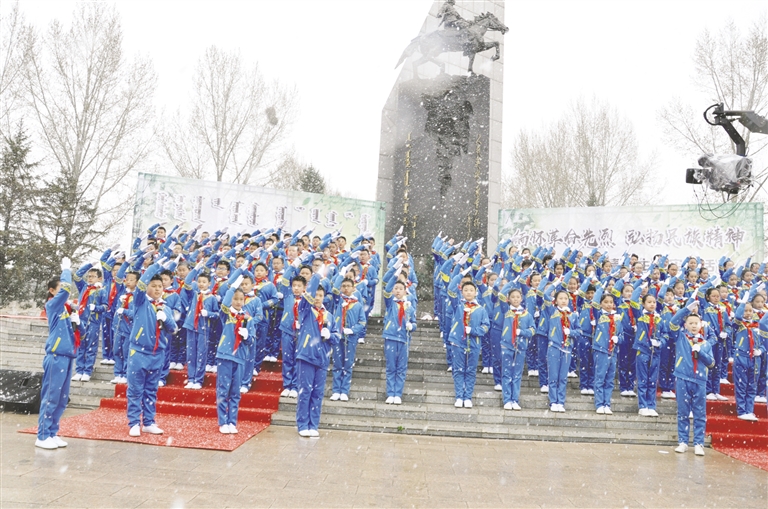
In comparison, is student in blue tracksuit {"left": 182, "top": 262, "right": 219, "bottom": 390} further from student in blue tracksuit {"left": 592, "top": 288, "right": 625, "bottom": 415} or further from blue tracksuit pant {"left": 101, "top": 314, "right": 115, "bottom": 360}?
student in blue tracksuit {"left": 592, "top": 288, "right": 625, "bottom": 415}

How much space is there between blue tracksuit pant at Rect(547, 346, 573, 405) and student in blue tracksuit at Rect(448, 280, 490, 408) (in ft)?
3.49

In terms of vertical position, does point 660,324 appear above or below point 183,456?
above

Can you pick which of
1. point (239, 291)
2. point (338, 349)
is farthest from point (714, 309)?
point (239, 291)

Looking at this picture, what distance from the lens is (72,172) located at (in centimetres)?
1791

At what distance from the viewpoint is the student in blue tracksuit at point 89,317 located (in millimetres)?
8148

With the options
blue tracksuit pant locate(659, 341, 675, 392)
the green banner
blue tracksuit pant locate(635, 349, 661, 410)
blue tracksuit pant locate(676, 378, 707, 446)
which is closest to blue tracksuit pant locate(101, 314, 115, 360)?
blue tracksuit pant locate(635, 349, 661, 410)

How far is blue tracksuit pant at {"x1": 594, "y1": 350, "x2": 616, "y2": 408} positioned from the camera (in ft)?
25.2

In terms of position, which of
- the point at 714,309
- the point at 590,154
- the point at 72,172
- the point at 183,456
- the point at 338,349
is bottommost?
the point at 183,456

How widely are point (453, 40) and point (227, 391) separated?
1151cm

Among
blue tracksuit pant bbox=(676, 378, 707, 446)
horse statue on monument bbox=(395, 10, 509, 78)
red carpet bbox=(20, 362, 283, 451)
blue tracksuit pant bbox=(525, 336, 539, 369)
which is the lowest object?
red carpet bbox=(20, 362, 283, 451)

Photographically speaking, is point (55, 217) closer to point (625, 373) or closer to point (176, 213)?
point (176, 213)

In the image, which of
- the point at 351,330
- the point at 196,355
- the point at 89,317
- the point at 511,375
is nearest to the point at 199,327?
the point at 196,355

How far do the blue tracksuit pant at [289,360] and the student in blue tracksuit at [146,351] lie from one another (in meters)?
1.71

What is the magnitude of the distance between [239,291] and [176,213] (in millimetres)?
7646
